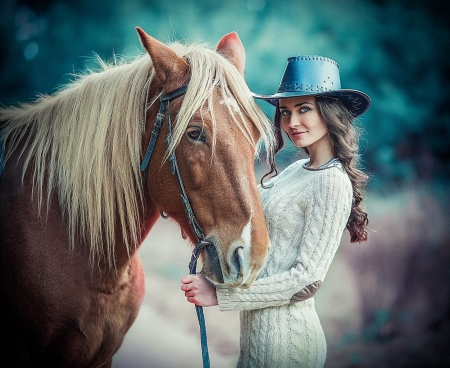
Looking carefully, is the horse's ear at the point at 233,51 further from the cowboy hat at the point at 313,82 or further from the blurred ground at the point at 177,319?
the blurred ground at the point at 177,319

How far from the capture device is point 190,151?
0.98 metres

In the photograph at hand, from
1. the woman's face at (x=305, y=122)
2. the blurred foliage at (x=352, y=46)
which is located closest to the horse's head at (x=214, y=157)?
the woman's face at (x=305, y=122)

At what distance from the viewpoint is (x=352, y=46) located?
2371 millimetres

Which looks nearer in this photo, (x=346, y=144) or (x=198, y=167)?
(x=198, y=167)

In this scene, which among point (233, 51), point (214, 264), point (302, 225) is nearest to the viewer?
point (214, 264)

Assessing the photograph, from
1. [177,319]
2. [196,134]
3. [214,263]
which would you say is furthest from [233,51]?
[177,319]

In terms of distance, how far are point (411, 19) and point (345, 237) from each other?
4.55ft

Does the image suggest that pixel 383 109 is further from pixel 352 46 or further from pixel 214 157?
pixel 214 157

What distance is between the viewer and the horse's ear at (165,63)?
39.3 inches

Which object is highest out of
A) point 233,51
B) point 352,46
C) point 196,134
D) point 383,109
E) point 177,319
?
point 352,46

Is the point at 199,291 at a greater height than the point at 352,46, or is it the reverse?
the point at 352,46

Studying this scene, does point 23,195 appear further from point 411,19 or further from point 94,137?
point 411,19

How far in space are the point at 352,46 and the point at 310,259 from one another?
1816mm

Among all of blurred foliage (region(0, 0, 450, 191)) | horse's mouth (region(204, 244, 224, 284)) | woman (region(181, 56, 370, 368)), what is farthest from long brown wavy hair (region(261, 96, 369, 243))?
blurred foliage (region(0, 0, 450, 191))
